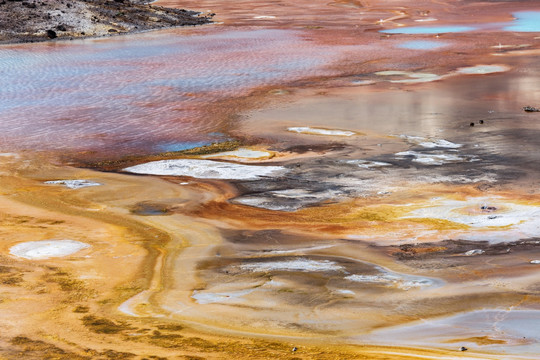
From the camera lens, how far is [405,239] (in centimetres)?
872

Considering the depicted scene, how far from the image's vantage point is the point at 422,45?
27.1 metres

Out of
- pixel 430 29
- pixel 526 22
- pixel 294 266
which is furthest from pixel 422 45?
pixel 294 266

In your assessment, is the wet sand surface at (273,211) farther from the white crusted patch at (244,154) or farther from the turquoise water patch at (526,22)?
the turquoise water patch at (526,22)

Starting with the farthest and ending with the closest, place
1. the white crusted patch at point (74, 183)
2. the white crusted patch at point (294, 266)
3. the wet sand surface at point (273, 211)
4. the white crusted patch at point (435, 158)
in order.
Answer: the white crusted patch at point (435, 158)
the white crusted patch at point (74, 183)
the white crusted patch at point (294, 266)
the wet sand surface at point (273, 211)

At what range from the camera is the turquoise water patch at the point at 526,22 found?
102 feet

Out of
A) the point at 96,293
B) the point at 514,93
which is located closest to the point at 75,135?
the point at 96,293

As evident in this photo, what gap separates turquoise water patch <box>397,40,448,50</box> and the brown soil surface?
1247cm

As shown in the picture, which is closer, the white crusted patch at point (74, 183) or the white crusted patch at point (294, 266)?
the white crusted patch at point (294, 266)

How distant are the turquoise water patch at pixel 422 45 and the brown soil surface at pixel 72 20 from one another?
40.9 ft

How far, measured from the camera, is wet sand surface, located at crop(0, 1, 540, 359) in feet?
20.8

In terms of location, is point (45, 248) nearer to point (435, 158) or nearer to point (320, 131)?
point (435, 158)

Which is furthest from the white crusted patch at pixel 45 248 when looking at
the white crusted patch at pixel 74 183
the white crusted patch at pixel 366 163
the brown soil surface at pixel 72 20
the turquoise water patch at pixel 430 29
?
the turquoise water patch at pixel 430 29

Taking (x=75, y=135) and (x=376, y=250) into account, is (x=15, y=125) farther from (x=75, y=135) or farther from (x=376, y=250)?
(x=376, y=250)

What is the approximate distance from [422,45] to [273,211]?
726 inches
